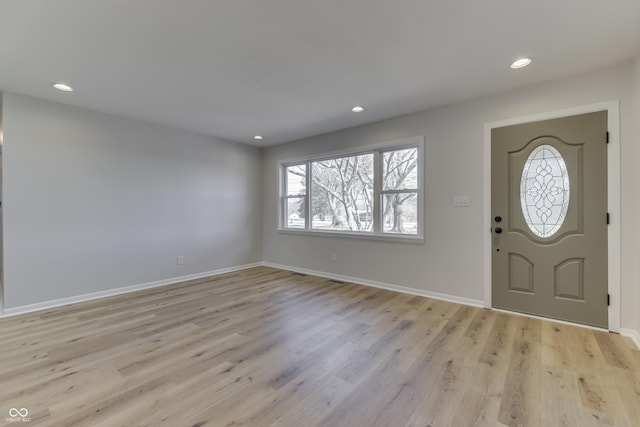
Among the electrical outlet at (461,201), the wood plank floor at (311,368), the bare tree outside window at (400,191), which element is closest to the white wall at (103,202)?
the wood plank floor at (311,368)

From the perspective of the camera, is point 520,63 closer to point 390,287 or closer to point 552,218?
point 552,218

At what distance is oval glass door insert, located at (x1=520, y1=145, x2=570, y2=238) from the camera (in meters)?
2.79

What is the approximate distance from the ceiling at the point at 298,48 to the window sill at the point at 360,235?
177 centimetres

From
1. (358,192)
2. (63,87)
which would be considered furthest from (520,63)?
(63,87)

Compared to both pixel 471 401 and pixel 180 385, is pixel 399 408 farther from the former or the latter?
pixel 180 385

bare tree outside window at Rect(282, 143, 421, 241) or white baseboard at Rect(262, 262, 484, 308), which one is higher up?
bare tree outside window at Rect(282, 143, 421, 241)

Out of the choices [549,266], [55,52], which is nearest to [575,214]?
[549,266]

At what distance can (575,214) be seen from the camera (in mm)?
2717

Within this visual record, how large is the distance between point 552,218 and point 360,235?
7.67 feet

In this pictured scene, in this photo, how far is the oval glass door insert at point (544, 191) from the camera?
2785 mm

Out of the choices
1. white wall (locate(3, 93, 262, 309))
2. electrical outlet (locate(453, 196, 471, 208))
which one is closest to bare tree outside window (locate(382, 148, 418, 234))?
electrical outlet (locate(453, 196, 471, 208))

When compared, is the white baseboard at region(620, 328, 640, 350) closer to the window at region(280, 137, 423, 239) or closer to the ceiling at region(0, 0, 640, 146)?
the window at region(280, 137, 423, 239)

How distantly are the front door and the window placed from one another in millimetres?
994

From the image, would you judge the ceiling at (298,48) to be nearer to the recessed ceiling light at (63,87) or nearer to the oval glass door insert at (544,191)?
the recessed ceiling light at (63,87)
